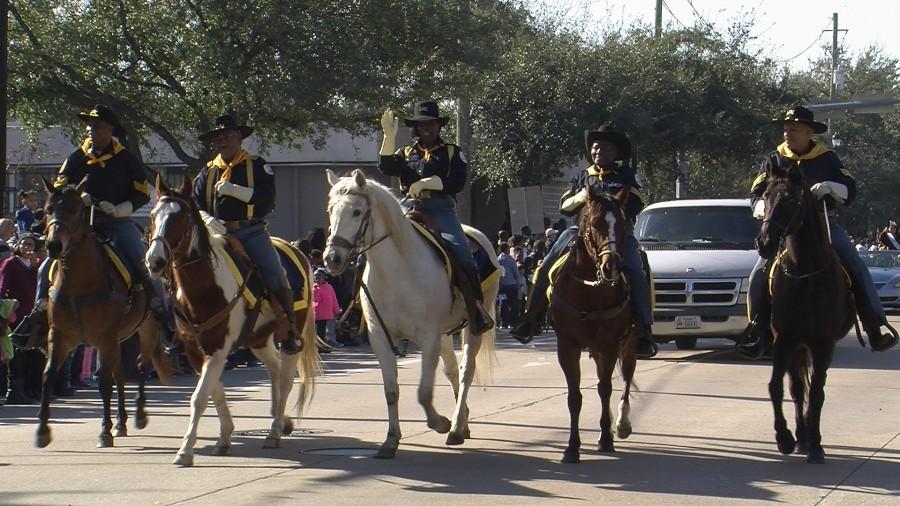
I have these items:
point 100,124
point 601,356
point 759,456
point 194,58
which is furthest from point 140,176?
point 194,58

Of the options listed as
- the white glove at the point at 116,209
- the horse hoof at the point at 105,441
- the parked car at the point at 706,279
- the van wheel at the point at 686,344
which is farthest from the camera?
the van wheel at the point at 686,344

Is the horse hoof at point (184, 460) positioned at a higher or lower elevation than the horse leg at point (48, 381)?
lower

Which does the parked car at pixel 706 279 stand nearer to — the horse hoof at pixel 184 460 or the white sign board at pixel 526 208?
the horse hoof at pixel 184 460

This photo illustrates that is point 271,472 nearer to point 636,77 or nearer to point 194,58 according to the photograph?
point 194,58

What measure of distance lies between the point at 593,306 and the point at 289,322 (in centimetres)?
285

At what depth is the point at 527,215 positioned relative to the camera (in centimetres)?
3312

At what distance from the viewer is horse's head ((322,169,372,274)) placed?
1015 centimetres

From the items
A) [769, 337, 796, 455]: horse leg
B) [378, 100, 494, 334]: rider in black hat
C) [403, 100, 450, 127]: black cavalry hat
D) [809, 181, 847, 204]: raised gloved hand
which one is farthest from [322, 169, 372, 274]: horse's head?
[809, 181, 847, 204]: raised gloved hand

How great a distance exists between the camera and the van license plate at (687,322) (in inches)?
806

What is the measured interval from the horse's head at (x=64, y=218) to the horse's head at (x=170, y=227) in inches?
38.9

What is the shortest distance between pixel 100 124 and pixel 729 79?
112ft

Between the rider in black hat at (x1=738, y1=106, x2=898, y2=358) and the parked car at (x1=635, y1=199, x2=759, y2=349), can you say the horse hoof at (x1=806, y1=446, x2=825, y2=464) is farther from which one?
the parked car at (x1=635, y1=199, x2=759, y2=349)

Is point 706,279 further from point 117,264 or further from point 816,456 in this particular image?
point 117,264

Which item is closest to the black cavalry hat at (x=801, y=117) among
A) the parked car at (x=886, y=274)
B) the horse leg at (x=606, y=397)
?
the horse leg at (x=606, y=397)
